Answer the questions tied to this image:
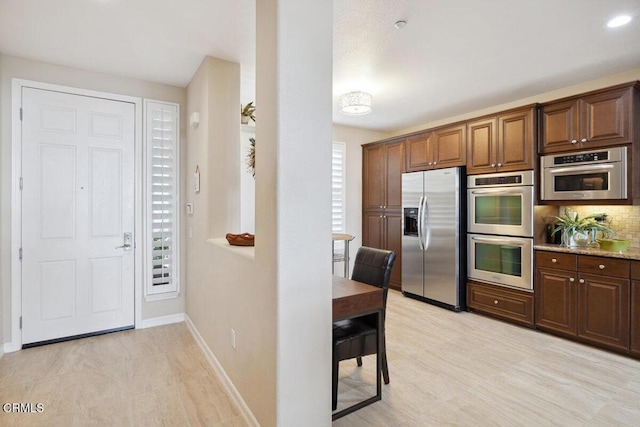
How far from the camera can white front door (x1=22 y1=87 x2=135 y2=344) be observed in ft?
9.83

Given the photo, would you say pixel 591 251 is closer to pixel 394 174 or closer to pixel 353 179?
pixel 394 174

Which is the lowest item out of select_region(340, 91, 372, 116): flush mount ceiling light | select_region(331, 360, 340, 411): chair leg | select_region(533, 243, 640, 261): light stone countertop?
select_region(331, 360, 340, 411): chair leg

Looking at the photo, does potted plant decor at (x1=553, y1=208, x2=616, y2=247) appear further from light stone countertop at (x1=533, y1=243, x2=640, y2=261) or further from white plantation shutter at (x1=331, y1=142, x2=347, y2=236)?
white plantation shutter at (x1=331, y1=142, x2=347, y2=236)

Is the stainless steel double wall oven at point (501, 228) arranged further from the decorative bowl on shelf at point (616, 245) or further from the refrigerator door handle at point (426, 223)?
the decorative bowl on shelf at point (616, 245)

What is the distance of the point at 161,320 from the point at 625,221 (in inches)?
199

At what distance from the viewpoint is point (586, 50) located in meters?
2.80

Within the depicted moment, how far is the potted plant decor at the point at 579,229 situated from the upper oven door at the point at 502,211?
344 mm

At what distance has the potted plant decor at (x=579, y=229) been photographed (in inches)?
132

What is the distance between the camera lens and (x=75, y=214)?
3.17 meters

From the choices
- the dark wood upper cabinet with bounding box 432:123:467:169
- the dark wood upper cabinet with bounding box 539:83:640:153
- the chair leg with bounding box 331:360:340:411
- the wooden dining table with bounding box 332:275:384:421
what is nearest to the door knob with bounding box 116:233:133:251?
the wooden dining table with bounding box 332:275:384:421

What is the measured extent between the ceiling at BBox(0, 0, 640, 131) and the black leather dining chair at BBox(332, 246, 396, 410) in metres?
1.77

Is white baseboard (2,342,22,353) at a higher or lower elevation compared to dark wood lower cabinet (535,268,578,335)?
lower

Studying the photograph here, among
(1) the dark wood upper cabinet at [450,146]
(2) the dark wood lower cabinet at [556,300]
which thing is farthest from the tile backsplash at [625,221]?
(1) the dark wood upper cabinet at [450,146]

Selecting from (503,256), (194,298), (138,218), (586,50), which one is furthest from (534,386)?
(138,218)
